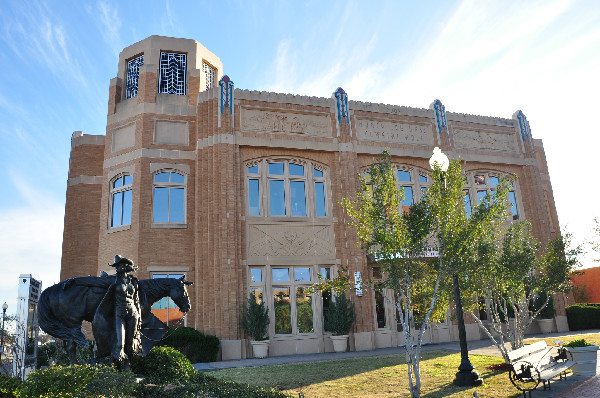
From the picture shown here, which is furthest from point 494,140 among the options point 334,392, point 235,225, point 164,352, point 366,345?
point 164,352

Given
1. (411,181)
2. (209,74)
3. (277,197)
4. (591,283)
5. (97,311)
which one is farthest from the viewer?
(591,283)

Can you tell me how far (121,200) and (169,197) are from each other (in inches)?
91.5

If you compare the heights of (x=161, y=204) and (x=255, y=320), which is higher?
(x=161, y=204)

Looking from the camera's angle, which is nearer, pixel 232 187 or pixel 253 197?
pixel 232 187

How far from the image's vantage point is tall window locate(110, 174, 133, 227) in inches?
812

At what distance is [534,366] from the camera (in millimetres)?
9852

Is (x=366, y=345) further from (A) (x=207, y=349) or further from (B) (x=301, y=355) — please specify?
(A) (x=207, y=349)

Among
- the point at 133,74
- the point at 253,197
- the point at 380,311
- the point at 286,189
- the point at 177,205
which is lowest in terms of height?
the point at 380,311

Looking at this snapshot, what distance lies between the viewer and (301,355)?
1834 centimetres

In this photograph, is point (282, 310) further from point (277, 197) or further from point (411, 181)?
point (411, 181)

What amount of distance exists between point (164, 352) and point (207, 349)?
28.7 ft

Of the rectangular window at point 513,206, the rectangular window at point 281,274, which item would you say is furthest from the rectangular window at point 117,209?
the rectangular window at point 513,206

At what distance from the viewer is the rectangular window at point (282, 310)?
1919 centimetres

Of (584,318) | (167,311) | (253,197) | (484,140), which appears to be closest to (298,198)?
(253,197)
